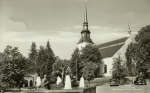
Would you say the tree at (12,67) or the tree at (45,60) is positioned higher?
the tree at (45,60)

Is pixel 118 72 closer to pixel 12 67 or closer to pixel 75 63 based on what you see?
pixel 75 63

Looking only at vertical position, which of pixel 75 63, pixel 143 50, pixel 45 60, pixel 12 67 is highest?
pixel 45 60

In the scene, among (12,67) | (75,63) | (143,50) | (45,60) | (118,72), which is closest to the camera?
(12,67)

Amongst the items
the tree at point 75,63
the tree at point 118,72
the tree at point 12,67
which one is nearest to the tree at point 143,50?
the tree at point 118,72

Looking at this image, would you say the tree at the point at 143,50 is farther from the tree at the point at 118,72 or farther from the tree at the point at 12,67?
the tree at the point at 12,67

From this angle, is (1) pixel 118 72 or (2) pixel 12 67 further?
(1) pixel 118 72

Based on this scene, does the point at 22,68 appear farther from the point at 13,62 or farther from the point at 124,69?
the point at 124,69

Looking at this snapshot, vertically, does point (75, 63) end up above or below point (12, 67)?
above

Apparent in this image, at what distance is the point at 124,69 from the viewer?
1610 inches

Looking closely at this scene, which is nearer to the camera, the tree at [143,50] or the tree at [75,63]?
the tree at [143,50]

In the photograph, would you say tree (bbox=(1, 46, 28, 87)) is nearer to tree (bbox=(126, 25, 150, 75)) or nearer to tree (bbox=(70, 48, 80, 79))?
tree (bbox=(126, 25, 150, 75))

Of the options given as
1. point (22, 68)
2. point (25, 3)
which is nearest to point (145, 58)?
point (22, 68)

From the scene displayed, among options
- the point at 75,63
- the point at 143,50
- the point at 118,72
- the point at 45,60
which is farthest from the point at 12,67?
the point at 45,60

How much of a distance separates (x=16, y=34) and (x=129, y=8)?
258 inches
